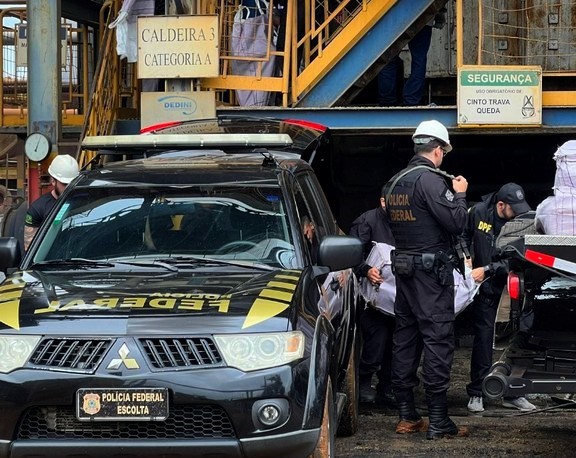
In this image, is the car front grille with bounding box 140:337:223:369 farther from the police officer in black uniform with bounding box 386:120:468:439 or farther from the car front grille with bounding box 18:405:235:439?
the police officer in black uniform with bounding box 386:120:468:439

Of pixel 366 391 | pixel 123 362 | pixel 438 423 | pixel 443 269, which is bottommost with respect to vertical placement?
pixel 366 391

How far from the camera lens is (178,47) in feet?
35.8

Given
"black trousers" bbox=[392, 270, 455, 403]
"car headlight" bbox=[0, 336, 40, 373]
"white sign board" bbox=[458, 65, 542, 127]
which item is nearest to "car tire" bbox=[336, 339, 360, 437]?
"black trousers" bbox=[392, 270, 455, 403]

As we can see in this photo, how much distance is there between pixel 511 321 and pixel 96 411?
274cm

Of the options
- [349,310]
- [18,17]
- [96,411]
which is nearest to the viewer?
[96,411]

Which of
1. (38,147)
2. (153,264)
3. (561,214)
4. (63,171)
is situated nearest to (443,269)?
(561,214)

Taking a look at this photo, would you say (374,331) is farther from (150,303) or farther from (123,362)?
(123,362)

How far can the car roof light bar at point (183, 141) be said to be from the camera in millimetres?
6492

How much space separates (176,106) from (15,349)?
6214mm

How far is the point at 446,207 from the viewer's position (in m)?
6.90

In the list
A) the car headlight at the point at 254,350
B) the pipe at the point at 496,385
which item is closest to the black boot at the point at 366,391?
the pipe at the point at 496,385

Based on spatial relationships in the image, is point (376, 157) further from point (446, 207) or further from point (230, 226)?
point (230, 226)

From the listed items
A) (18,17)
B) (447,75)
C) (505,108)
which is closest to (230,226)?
(505,108)

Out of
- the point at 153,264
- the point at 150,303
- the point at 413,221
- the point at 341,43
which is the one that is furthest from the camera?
the point at 341,43
